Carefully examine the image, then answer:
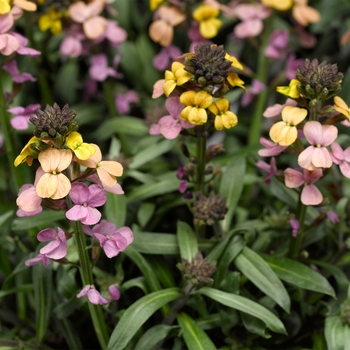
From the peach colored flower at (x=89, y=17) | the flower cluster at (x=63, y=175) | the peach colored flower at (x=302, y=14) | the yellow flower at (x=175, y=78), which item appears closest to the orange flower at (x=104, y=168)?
the flower cluster at (x=63, y=175)

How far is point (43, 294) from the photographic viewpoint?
1.60m

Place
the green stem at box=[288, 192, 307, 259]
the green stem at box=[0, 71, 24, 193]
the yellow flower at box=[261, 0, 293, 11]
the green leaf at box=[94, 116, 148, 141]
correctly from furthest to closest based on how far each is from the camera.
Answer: the green leaf at box=[94, 116, 148, 141] < the yellow flower at box=[261, 0, 293, 11] < the green stem at box=[0, 71, 24, 193] < the green stem at box=[288, 192, 307, 259]

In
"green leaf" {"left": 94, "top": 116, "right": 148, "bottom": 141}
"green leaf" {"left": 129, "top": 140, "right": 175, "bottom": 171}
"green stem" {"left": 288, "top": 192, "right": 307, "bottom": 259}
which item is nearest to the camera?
"green stem" {"left": 288, "top": 192, "right": 307, "bottom": 259}

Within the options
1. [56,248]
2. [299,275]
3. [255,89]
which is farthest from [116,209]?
[255,89]

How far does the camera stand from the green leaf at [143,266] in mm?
1562

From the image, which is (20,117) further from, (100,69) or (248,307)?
(248,307)

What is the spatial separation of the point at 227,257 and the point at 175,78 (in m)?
0.52

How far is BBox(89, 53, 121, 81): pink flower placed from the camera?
217 centimetres

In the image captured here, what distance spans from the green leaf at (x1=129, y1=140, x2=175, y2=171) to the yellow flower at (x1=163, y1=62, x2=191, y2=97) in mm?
608

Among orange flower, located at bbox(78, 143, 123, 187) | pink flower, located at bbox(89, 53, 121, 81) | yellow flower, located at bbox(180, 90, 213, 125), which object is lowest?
pink flower, located at bbox(89, 53, 121, 81)

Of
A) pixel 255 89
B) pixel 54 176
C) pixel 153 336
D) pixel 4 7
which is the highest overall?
pixel 4 7

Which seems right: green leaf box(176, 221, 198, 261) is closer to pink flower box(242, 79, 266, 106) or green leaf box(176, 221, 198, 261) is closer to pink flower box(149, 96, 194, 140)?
pink flower box(149, 96, 194, 140)

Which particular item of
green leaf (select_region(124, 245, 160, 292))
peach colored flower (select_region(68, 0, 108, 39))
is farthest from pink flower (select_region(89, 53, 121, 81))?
green leaf (select_region(124, 245, 160, 292))

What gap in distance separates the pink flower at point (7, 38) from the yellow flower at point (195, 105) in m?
0.50
